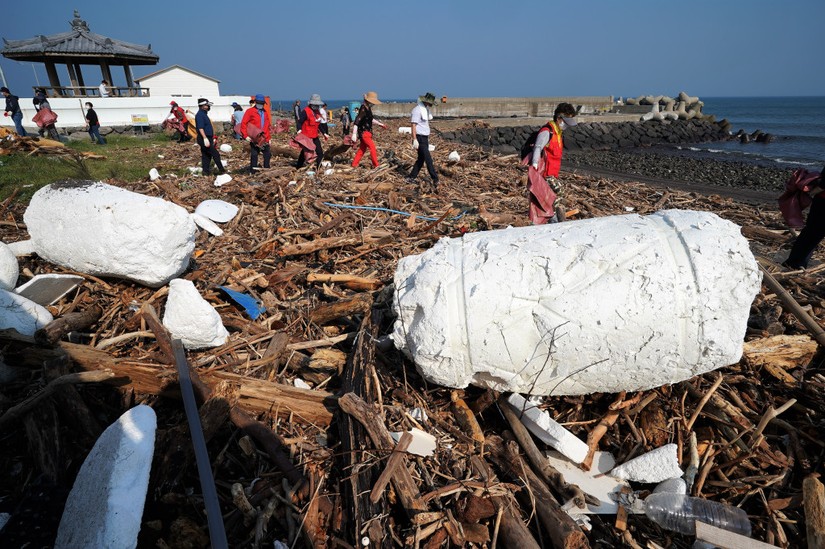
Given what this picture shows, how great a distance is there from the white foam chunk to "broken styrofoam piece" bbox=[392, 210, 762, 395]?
3135 mm

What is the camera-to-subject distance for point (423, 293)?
2660mm

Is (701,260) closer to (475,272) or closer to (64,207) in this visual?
(475,272)

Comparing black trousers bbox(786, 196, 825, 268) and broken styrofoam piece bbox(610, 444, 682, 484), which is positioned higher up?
black trousers bbox(786, 196, 825, 268)

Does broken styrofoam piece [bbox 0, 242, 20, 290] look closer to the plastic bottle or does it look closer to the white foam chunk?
the white foam chunk

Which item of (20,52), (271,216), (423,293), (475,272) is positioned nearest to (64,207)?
(271,216)

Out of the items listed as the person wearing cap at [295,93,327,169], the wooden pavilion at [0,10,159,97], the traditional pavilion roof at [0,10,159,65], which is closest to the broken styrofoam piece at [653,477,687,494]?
the person wearing cap at [295,93,327,169]

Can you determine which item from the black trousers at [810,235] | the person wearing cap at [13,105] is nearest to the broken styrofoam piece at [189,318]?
the black trousers at [810,235]

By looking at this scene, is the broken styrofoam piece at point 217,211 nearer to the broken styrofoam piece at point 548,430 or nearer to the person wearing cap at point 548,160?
the person wearing cap at point 548,160

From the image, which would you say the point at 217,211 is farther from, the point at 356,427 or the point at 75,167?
the point at 356,427

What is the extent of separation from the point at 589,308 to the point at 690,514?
3.99ft

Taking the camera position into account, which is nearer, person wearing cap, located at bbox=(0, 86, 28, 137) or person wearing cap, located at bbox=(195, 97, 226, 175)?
person wearing cap, located at bbox=(195, 97, 226, 175)

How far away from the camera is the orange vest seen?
18.7ft

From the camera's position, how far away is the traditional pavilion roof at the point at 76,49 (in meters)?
21.3

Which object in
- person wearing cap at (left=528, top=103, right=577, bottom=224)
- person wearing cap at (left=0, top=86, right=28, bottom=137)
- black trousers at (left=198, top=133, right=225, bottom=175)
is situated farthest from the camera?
person wearing cap at (left=0, top=86, right=28, bottom=137)
